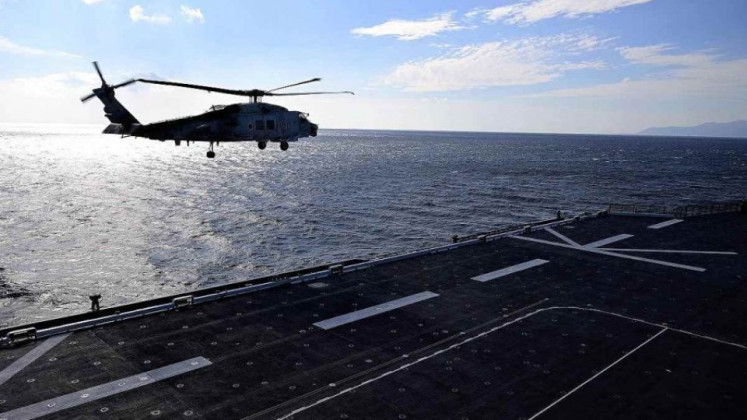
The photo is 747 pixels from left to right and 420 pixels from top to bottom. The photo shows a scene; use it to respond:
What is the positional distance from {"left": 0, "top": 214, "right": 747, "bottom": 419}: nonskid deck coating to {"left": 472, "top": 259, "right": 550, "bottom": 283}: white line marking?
1.98 ft

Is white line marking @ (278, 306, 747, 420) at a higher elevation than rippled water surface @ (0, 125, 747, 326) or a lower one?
higher

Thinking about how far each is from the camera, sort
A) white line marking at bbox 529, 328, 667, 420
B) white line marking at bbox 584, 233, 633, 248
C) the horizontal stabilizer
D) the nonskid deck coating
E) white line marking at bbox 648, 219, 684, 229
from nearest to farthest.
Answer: white line marking at bbox 529, 328, 667, 420 → the nonskid deck coating → the horizontal stabilizer → white line marking at bbox 584, 233, 633, 248 → white line marking at bbox 648, 219, 684, 229

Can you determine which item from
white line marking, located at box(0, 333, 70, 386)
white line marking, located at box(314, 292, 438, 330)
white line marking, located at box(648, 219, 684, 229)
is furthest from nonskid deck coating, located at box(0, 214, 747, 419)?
white line marking, located at box(648, 219, 684, 229)

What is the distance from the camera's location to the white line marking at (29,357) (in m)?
16.1

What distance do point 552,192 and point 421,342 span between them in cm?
8771

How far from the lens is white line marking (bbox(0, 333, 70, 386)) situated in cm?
1608

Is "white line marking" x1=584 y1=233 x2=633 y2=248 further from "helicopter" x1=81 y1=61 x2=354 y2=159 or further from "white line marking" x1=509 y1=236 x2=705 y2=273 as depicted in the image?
"helicopter" x1=81 y1=61 x2=354 y2=159

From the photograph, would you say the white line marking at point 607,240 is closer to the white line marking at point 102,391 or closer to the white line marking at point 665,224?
the white line marking at point 665,224

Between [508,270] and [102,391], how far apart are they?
2247 cm

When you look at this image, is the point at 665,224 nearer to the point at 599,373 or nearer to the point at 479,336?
the point at 479,336

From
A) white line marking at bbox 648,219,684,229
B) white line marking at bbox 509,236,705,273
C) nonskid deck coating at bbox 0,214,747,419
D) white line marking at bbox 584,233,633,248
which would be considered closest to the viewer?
nonskid deck coating at bbox 0,214,747,419

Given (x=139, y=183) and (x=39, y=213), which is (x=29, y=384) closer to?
(x=39, y=213)

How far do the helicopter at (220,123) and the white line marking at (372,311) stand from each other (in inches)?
484

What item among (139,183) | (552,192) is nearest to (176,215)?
(139,183)
